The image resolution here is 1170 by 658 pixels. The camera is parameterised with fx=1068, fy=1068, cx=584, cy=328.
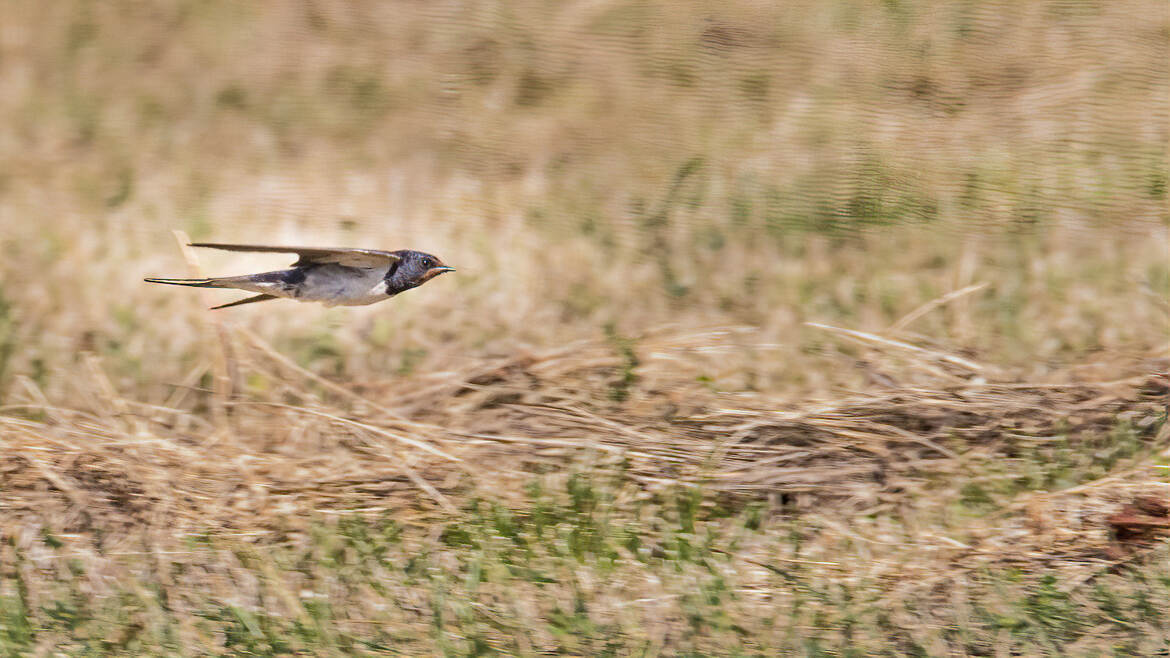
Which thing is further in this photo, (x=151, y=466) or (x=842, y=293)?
(x=842, y=293)

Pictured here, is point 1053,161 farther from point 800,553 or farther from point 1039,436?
point 800,553

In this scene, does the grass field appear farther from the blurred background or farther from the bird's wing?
the bird's wing

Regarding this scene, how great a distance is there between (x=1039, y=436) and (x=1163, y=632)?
965 mm

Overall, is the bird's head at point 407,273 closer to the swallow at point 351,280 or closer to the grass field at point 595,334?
the swallow at point 351,280

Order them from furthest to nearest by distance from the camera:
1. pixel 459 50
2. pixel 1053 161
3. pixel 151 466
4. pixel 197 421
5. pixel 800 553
Answer: pixel 459 50, pixel 1053 161, pixel 197 421, pixel 151 466, pixel 800 553

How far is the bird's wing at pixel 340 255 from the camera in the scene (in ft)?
6.99

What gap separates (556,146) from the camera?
15.5 ft

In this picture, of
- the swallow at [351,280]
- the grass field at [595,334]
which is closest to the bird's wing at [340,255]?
the swallow at [351,280]

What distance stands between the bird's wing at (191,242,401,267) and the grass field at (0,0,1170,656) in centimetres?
105

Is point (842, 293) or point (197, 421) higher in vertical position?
point (842, 293)

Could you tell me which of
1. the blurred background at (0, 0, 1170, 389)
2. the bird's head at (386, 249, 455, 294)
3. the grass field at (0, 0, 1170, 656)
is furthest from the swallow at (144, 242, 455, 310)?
the blurred background at (0, 0, 1170, 389)

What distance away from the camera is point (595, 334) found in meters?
4.36

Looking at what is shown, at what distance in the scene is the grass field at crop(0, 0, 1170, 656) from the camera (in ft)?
10.2

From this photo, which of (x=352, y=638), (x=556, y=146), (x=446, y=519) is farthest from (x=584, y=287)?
(x=352, y=638)
